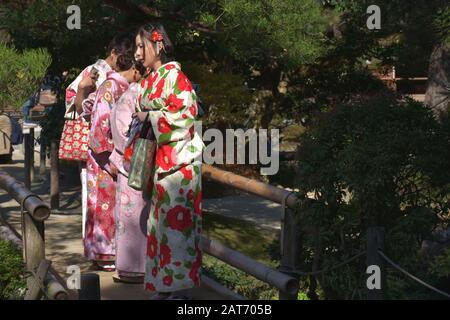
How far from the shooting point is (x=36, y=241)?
5.64 m

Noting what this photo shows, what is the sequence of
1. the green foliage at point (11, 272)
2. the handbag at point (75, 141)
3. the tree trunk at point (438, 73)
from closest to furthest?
the green foliage at point (11, 272)
the handbag at point (75, 141)
the tree trunk at point (438, 73)

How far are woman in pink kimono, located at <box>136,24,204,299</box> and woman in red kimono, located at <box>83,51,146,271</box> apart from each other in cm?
111

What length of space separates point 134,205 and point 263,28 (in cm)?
357

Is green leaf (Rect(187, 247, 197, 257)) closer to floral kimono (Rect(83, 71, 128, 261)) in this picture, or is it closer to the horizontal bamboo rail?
the horizontal bamboo rail

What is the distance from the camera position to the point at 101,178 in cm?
738

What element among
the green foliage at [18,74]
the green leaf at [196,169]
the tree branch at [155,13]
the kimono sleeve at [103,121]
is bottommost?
the green leaf at [196,169]

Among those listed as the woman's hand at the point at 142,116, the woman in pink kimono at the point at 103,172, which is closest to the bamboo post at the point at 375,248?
the woman's hand at the point at 142,116

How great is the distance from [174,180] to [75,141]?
103 inches

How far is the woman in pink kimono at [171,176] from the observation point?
19.5 feet

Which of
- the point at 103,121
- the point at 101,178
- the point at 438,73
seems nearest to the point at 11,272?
the point at 101,178

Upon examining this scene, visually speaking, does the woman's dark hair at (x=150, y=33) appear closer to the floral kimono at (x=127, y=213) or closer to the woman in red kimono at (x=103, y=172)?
the floral kimono at (x=127, y=213)

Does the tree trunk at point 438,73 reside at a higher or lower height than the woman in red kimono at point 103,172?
higher

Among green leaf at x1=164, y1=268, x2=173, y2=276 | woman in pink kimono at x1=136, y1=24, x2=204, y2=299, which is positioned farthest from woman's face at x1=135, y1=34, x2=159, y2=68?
green leaf at x1=164, y1=268, x2=173, y2=276

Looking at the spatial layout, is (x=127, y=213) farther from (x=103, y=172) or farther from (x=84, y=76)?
(x=84, y=76)
